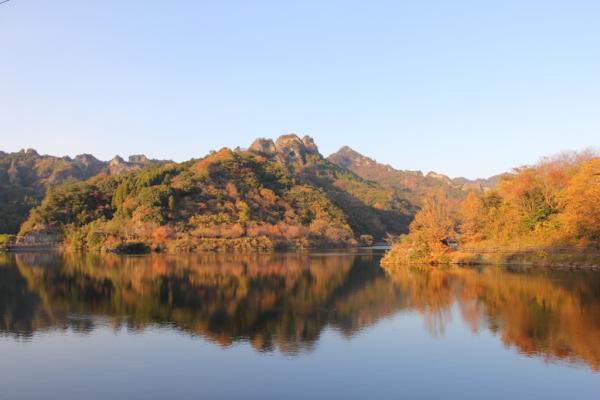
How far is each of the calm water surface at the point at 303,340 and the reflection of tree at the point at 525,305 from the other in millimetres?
75

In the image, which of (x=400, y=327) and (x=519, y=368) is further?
(x=400, y=327)

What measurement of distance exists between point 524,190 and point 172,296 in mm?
36424

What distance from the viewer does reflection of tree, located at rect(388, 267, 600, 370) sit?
647 inches

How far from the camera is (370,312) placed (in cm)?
2275

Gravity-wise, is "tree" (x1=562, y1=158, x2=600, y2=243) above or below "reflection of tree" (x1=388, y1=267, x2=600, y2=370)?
above

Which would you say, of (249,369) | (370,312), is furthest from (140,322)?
(370,312)

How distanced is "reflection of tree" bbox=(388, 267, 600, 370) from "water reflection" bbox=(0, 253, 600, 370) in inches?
1.7

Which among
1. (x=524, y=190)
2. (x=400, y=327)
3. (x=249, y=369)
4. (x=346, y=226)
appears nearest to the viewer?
(x=249, y=369)

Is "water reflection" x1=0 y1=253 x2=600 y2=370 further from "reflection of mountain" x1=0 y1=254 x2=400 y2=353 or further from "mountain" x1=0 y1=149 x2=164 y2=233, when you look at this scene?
"mountain" x1=0 y1=149 x2=164 y2=233

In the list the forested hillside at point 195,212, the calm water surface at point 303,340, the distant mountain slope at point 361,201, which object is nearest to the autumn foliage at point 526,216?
the calm water surface at point 303,340

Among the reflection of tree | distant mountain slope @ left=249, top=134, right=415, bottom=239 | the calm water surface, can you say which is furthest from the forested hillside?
the calm water surface

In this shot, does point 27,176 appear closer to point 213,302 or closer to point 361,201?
point 361,201

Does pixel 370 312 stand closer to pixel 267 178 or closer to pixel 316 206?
pixel 316 206

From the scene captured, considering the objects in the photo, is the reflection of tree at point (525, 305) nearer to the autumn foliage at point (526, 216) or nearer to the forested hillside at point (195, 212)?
the autumn foliage at point (526, 216)
